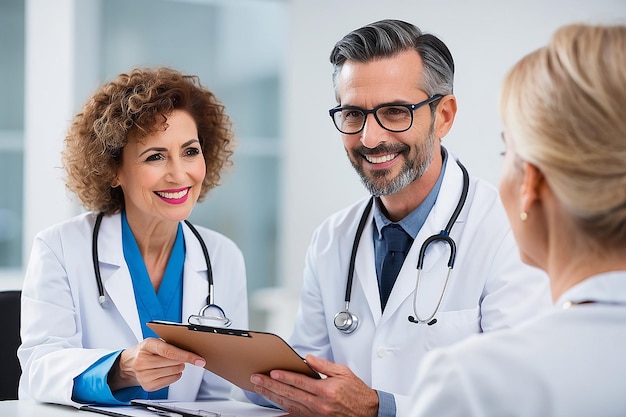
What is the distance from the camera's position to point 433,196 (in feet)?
6.45

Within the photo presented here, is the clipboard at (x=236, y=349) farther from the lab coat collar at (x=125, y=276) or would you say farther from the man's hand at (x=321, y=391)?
the lab coat collar at (x=125, y=276)

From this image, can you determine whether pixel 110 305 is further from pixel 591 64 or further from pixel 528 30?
pixel 528 30

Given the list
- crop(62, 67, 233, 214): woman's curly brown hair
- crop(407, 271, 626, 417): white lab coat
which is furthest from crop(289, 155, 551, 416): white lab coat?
crop(407, 271, 626, 417): white lab coat

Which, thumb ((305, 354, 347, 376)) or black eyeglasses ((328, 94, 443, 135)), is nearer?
thumb ((305, 354, 347, 376))

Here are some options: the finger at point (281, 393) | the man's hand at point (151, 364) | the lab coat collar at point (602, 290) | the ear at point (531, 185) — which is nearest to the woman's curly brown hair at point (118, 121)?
the man's hand at point (151, 364)

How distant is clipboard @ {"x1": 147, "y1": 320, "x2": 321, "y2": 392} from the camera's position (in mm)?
1438

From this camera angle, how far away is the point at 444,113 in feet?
6.51

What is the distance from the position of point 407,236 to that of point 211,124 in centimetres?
62

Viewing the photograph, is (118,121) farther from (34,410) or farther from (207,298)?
(34,410)

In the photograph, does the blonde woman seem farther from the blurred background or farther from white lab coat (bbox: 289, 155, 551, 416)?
the blurred background

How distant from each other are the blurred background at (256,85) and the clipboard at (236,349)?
0.48m

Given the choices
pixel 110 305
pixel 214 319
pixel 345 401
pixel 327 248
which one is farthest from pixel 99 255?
pixel 345 401

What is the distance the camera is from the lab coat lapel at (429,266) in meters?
1.83

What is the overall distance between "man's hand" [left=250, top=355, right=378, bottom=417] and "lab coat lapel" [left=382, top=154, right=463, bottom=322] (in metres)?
0.28
